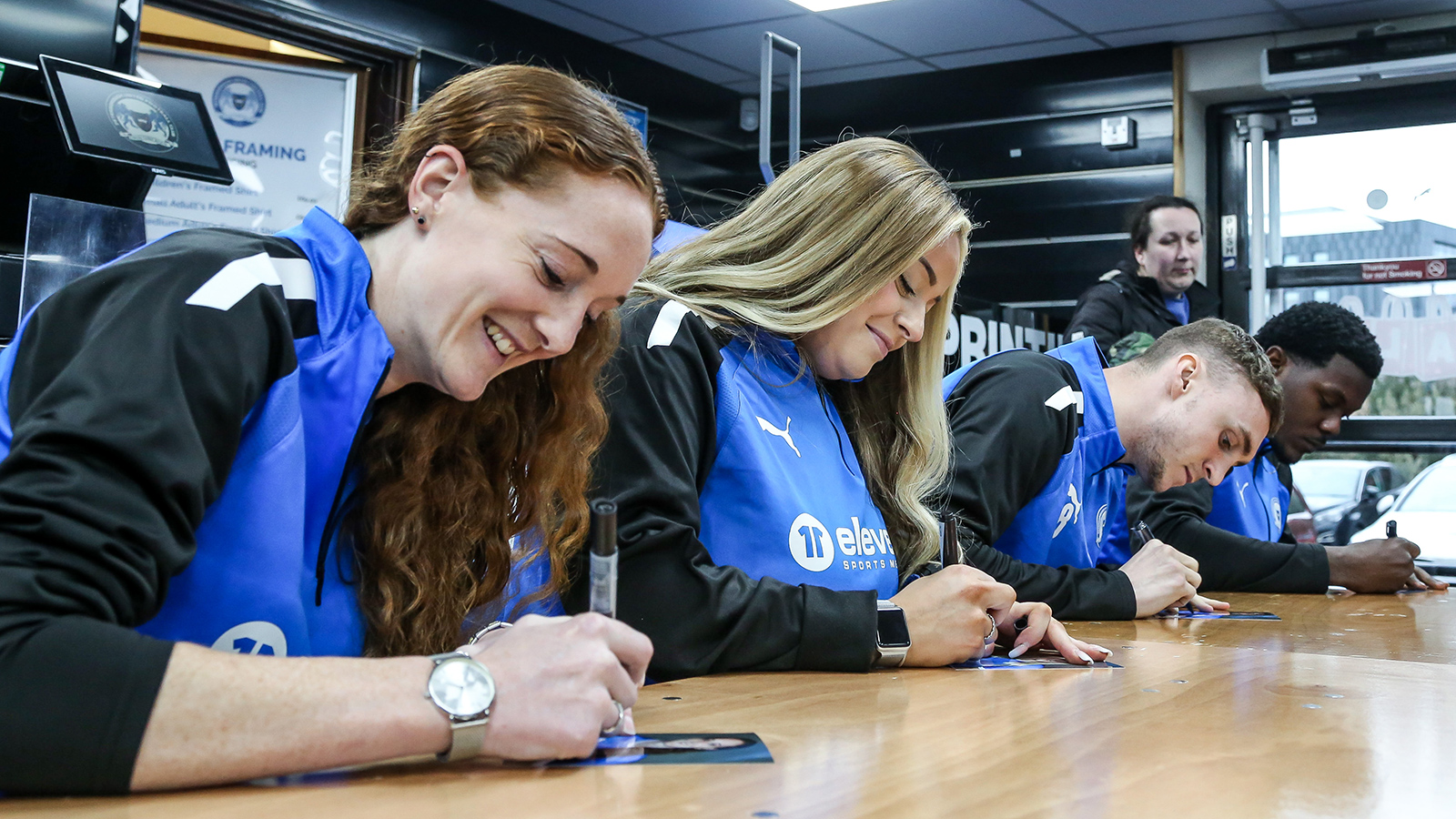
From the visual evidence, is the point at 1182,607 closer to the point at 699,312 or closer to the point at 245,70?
the point at 699,312

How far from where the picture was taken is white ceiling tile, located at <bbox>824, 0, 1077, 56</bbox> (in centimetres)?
525

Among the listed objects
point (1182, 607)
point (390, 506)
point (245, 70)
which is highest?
point (245, 70)

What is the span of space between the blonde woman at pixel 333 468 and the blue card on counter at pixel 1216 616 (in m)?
1.34

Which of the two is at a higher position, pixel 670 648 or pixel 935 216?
pixel 935 216

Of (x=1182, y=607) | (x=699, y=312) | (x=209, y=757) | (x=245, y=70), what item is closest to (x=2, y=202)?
(x=699, y=312)

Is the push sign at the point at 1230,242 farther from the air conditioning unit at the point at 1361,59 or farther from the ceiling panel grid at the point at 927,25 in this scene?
the ceiling panel grid at the point at 927,25

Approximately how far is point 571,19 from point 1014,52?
210cm

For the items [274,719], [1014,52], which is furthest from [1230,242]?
[274,719]

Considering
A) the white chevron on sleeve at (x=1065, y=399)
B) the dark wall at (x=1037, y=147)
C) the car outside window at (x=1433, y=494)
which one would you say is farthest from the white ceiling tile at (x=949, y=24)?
the white chevron on sleeve at (x=1065, y=399)

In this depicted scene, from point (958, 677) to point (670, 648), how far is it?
319mm

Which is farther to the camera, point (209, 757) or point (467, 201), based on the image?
point (467, 201)

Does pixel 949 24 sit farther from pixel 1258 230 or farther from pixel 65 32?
pixel 65 32

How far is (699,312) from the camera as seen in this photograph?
1.55 meters

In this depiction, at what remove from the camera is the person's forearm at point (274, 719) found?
739 mm
